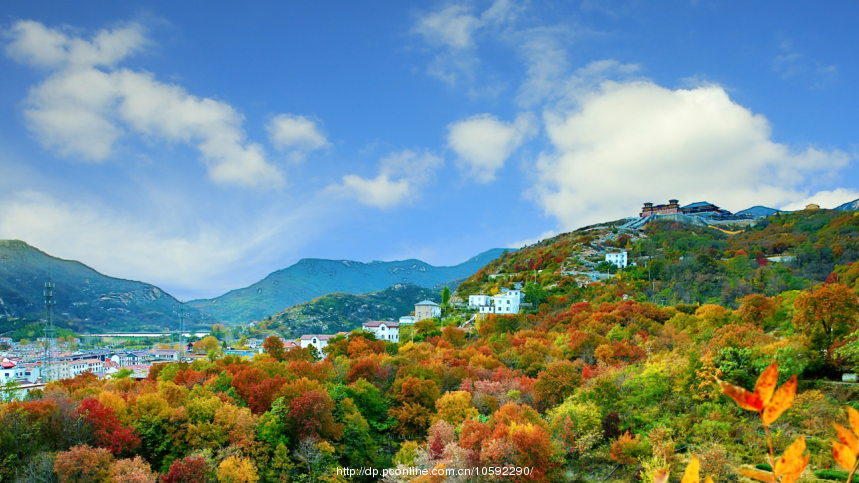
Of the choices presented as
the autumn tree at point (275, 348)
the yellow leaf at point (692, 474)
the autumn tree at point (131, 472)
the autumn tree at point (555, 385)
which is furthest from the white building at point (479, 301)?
the yellow leaf at point (692, 474)

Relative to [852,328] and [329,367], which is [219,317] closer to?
[329,367]

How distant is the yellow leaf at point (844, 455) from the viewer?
6.24ft

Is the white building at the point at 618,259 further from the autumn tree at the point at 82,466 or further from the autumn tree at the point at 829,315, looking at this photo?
the autumn tree at the point at 82,466

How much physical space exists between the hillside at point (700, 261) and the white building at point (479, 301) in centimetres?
614

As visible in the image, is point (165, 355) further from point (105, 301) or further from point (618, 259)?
point (618, 259)

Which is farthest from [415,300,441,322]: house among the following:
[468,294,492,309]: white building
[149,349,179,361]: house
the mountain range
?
[149,349,179,361]: house

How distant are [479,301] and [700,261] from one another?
25.5 meters

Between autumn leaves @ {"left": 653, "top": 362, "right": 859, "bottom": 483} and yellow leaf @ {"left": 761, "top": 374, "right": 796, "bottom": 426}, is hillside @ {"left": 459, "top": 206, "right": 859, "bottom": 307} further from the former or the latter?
yellow leaf @ {"left": 761, "top": 374, "right": 796, "bottom": 426}

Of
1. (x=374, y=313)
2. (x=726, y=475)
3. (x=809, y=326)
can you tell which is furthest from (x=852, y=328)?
(x=374, y=313)

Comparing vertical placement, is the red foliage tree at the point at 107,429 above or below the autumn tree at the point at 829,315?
below

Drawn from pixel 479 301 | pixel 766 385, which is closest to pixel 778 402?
pixel 766 385

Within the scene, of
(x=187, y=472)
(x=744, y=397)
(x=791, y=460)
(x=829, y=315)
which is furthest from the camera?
(x=829, y=315)

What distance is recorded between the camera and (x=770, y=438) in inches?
69.7

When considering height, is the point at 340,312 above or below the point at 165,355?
above
